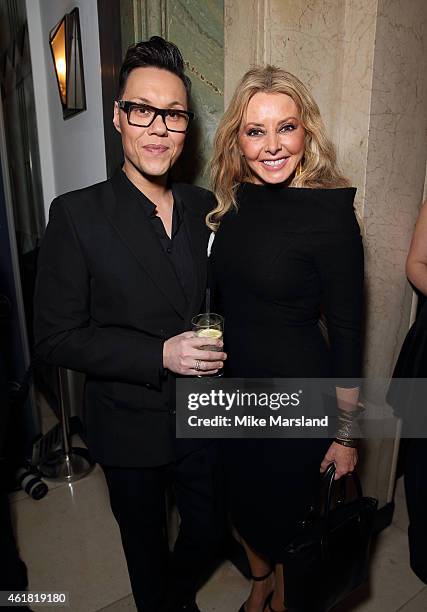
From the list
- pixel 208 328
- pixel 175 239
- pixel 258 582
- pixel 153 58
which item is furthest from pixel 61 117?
pixel 258 582

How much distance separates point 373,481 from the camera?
8.00ft

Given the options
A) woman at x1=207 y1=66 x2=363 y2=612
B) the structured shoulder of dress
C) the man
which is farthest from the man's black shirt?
the structured shoulder of dress

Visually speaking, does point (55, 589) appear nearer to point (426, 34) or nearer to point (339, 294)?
point (339, 294)

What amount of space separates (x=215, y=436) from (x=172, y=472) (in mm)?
196

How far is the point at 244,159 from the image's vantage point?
1734 mm

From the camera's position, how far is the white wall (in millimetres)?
2516

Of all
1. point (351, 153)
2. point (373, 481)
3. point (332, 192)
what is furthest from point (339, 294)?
point (373, 481)

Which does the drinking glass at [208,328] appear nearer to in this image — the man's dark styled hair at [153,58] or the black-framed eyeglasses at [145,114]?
the black-framed eyeglasses at [145,114]

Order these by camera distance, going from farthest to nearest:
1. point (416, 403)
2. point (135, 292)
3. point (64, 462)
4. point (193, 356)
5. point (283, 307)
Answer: point (64, 462), point (416, 403), point (283, 307), point (135, 292), point (193, 356)

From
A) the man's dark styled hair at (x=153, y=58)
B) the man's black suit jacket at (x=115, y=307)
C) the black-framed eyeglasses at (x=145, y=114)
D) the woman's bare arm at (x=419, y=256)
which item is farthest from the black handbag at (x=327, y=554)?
the man's dark styled hair at (x=153, y=58)

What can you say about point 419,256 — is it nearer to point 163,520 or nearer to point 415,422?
point 415,422

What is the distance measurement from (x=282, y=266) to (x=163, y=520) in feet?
3.30

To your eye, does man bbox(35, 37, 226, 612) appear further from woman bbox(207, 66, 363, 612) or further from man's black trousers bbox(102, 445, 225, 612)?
woman bbox(207, 66, 363, 612)

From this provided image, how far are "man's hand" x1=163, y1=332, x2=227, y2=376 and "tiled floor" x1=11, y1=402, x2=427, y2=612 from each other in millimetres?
1339
